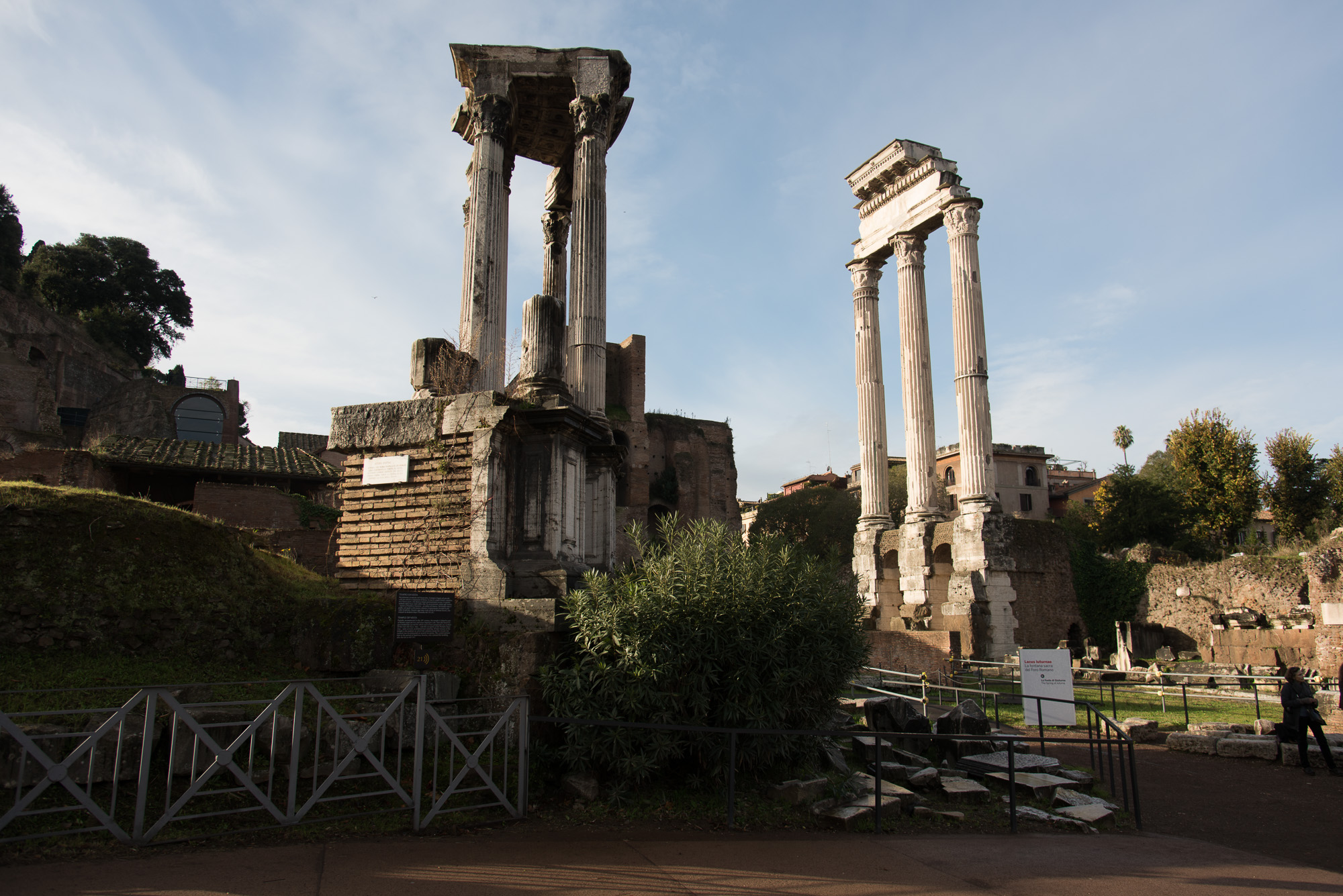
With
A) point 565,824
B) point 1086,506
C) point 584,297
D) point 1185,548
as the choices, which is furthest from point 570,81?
point 1086,506

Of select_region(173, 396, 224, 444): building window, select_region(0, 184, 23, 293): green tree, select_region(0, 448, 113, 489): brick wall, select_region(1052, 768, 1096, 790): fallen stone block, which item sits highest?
select_region(0, 184, 23, 293): green tree

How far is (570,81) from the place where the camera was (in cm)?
1205

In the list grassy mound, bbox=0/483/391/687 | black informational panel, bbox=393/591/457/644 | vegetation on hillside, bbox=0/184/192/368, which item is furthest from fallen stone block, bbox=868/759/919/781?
vegetation on hillside, bbox=0/184/192/368

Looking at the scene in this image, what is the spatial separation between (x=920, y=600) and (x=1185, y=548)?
19.3 m

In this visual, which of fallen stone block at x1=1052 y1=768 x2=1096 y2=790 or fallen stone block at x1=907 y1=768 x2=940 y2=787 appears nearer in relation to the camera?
fallen stone block at x1=907 y1=768 x2=940 y2=787

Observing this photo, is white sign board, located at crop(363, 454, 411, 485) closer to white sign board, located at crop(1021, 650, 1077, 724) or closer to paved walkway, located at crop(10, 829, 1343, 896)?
paved walkway, located at crop(10, 829, 1343, 896)

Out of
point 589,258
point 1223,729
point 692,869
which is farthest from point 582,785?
point 1223,729

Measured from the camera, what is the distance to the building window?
36.2m

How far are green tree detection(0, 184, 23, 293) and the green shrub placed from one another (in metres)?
42.1

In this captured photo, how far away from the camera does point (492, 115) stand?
11.5 metres

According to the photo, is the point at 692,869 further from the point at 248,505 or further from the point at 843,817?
the point at 248,505

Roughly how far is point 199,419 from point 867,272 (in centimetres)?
2989

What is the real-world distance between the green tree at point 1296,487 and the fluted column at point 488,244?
3374 centimetres

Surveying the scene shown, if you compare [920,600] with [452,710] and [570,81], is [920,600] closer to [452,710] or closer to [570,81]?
[570,81]
